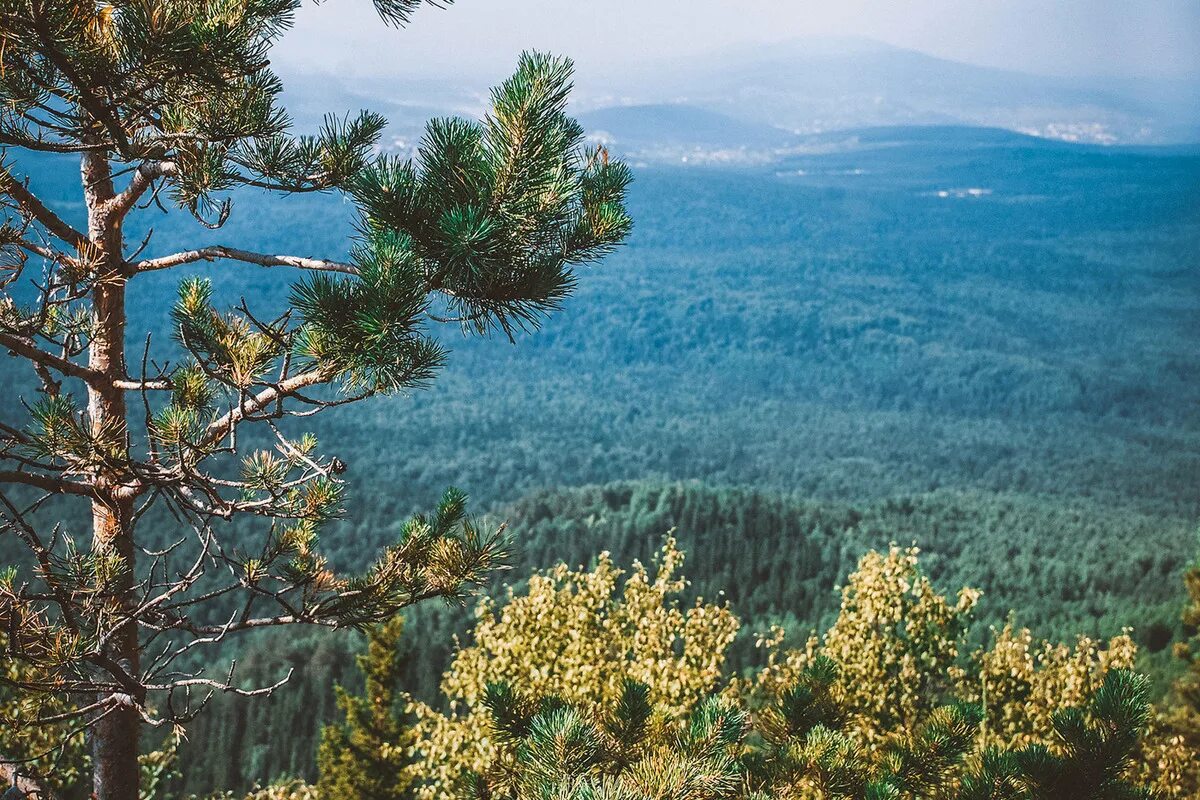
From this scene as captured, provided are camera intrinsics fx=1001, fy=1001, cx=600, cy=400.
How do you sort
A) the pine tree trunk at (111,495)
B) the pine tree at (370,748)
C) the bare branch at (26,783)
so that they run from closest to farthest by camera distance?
the bare branch at (26,783), the pine tree trunk at (111,495), the pine tree at (370,748)

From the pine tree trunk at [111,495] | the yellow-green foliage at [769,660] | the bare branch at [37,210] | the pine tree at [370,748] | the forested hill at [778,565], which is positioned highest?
the bare branch at [37,210]

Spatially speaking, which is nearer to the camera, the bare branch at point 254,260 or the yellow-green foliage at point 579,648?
the bare branch at point 254,260

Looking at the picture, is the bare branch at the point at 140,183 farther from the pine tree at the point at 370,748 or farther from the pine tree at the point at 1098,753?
the pine tree at the point at 370,748

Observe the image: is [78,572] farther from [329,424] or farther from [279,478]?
[329,424]

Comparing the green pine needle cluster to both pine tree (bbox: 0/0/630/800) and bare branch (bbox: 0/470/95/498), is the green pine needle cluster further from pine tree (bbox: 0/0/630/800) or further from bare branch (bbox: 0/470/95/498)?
bare branch (bbox: 0/470/95/498)

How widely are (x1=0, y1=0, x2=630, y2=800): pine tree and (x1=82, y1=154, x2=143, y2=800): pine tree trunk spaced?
1cm

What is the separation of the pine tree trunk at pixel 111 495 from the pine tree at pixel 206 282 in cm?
1

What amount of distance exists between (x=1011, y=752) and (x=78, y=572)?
442 centimetres

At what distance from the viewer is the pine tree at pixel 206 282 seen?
380 centimetres

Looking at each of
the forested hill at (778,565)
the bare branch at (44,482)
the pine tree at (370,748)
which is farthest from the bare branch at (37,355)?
the forested hill at (778,565)

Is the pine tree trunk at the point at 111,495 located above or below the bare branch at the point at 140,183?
below

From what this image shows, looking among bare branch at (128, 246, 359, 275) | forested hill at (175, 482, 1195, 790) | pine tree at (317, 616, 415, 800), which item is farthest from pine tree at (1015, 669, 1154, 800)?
forested hill at (175, 482, 1195, 790)

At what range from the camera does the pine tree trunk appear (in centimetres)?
457

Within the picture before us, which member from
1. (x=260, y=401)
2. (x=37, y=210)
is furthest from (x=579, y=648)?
(x=37, y=210)
